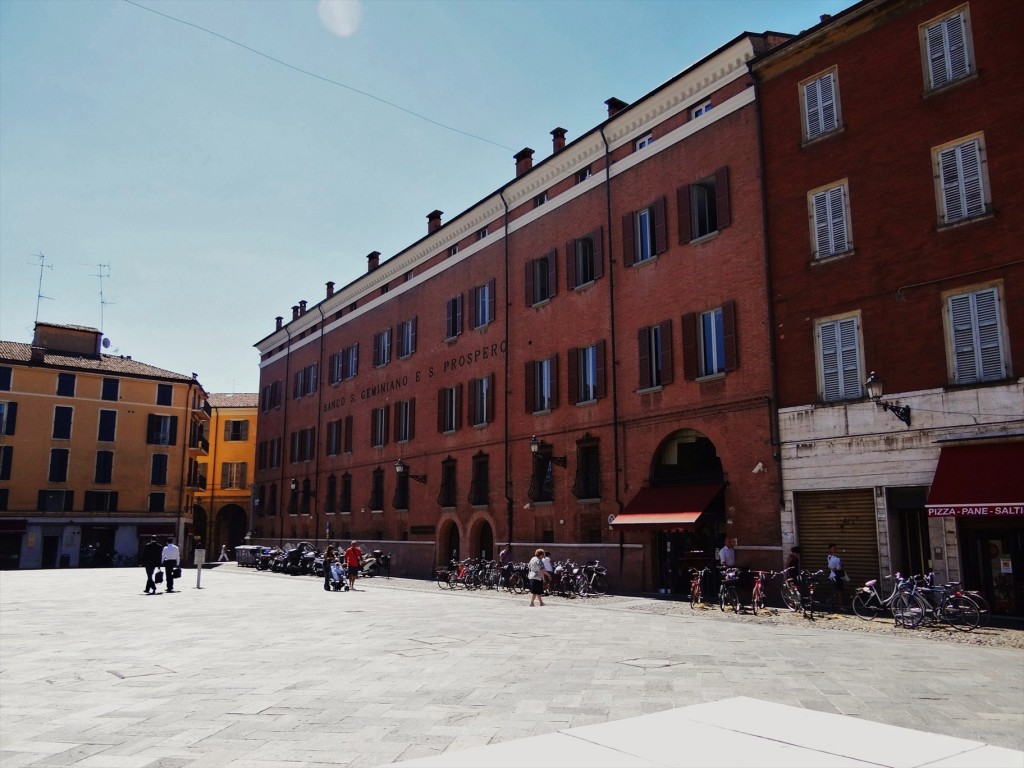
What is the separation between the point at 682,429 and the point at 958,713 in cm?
1513

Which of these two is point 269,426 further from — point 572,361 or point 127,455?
point 572,361

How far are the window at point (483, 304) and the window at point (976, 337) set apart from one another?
1807 centimetres

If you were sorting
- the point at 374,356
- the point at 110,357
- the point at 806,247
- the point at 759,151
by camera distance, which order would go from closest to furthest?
the point at 806,247 → the point at 759,151 → the point at 374,356 → the point at 110,357

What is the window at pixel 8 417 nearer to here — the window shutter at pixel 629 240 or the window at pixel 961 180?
the window shutter at pixel 629 240

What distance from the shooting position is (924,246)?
17.0 m

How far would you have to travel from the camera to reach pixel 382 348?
1570 inches

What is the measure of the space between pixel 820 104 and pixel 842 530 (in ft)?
34.2

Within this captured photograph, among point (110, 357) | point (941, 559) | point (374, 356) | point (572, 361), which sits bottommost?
point (941, 559)

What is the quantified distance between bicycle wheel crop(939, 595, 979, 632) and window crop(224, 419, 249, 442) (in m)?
63.0

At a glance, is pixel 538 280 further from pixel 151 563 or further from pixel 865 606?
pixel 865 606

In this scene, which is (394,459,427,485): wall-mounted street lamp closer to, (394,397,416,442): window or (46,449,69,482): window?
(394,397,416,442): window

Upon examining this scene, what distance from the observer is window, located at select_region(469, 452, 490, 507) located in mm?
30500

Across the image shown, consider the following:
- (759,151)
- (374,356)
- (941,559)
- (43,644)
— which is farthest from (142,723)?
(374,356)

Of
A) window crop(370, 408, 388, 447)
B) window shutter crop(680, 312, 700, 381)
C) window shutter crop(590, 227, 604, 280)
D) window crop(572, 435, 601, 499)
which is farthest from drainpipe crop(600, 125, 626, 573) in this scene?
window crop(370, 408, 388, 447)
